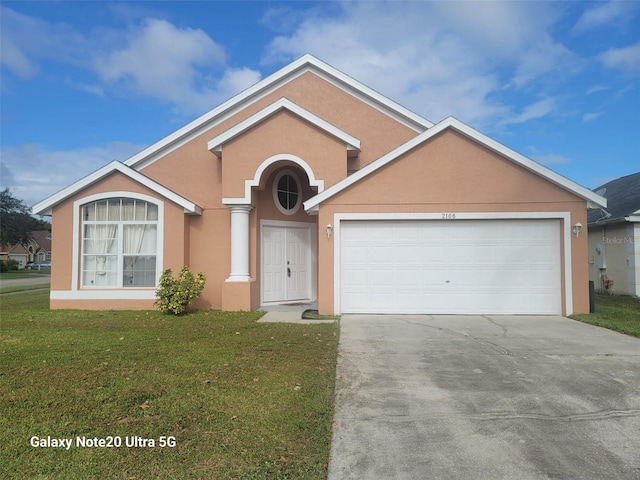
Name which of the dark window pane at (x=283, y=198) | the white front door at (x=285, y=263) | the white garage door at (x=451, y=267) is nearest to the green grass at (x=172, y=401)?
the white garage door at (x=451, y=267)

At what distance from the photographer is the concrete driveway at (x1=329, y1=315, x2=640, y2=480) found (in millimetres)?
3627

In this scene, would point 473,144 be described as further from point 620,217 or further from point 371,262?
point 620,217

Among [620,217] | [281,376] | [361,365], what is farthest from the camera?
[620,217]

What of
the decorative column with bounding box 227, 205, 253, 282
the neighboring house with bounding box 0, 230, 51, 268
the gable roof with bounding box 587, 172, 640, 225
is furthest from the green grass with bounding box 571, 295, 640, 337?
the neighboring house with bounding box 0, 230, 51, 268

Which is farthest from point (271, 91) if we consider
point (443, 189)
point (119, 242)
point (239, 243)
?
point (443, 189)

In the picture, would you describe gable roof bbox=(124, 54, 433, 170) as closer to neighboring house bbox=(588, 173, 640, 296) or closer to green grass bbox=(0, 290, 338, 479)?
green grass bbox=(0, 290, 338, 479)

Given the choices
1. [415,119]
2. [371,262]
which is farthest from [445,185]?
[415,119]

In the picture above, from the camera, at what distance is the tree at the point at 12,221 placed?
168 feet

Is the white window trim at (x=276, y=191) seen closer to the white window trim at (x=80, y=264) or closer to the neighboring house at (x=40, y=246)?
the white window trim at (x=80, y=264)

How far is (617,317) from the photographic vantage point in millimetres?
10539

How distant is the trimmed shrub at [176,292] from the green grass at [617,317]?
30.2 ft

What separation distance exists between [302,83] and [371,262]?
672cm

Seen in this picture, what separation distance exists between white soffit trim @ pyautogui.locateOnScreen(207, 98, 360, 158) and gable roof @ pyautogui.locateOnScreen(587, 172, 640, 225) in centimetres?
821

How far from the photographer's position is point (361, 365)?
21.1 feet
